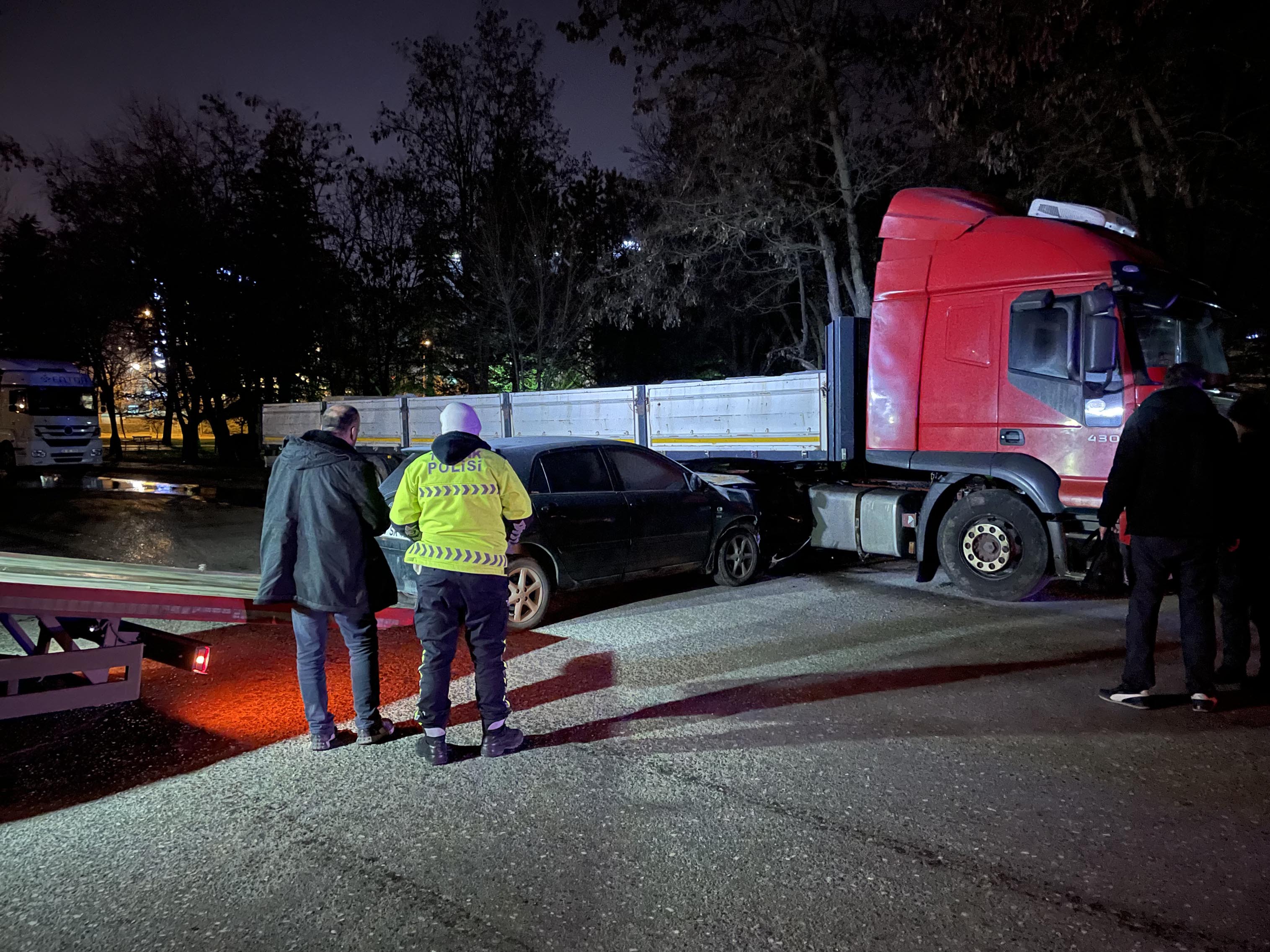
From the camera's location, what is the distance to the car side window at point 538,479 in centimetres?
675

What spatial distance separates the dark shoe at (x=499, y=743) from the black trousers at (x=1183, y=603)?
3257 mm

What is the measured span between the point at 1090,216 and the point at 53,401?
25.9 meters

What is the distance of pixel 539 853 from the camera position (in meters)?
3.16

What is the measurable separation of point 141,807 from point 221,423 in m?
32.0

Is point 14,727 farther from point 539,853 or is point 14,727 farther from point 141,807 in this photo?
point 539,853

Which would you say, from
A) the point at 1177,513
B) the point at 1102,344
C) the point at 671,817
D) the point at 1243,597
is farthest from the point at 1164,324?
the point at 671,817

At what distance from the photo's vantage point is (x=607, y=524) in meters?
7.04

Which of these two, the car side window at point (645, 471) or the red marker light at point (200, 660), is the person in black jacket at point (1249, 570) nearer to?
the car side window at point (645, 471)

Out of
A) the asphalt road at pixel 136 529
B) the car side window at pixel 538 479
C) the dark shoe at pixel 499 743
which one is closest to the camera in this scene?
the dark shoe at pixel 499 743

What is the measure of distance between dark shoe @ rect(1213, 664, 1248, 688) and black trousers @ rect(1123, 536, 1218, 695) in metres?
0.47

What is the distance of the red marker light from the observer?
14.4 feet

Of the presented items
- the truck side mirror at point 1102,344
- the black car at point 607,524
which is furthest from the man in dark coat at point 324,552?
the truck side mirror at point 1102,344

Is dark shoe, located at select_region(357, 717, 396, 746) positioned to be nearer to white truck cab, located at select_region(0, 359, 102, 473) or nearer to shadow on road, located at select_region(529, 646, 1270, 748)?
shadow on road, located at select_region(529, 646, 1270, 748)

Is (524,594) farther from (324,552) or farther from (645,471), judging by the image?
(324,552)
